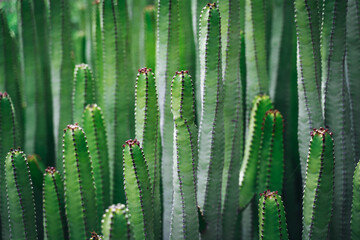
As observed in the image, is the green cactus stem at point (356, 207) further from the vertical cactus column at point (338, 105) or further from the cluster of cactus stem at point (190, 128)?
the vertical cactus column at point (338, 105)

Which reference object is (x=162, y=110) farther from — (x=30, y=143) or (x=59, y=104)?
(x=30, y=143)

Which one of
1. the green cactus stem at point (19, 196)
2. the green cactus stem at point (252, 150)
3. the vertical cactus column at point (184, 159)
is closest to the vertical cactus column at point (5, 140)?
the green cactus stem at point (19, 196)

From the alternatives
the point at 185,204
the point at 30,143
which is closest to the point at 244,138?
the point at 185,204

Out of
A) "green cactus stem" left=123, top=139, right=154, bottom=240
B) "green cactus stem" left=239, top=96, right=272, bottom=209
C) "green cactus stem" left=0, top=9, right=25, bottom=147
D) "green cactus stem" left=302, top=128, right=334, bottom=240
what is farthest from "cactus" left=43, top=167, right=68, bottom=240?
"green cactus stem" left=302, top=128, right=334, bottom=240


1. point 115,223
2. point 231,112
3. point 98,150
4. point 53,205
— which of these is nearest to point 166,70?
point 231,112

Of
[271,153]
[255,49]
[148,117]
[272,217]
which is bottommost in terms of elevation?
[272,217]

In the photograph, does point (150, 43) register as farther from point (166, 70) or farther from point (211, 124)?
point (211, 124)
